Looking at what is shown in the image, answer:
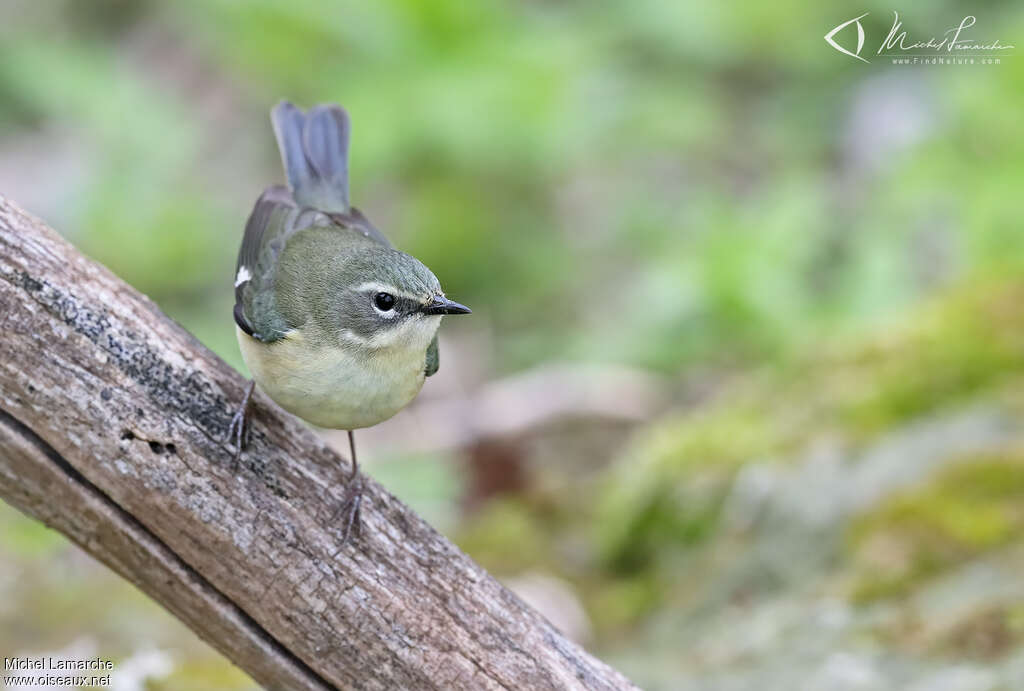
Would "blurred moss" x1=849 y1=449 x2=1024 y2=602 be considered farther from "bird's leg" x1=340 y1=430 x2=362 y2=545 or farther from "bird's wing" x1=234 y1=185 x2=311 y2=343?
"bird's wing" x1=234 y1=185 x2=311 y2=343

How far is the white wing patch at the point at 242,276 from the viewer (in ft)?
11.4

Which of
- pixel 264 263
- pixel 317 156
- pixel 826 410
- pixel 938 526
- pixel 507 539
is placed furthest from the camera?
pixel 507 539

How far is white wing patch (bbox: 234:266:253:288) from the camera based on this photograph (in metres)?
3.48

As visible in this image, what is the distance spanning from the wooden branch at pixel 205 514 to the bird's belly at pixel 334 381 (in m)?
0.12

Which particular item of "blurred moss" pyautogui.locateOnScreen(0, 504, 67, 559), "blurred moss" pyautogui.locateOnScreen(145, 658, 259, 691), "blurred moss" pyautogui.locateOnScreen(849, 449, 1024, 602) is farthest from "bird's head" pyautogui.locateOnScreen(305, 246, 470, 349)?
"blurred moss" pyautogui.locateOnScreen(0, 504, 67, 559)

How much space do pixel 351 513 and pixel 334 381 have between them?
0.35 metres

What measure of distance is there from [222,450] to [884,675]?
2.29m

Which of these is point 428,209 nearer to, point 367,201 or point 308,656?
point 367,201

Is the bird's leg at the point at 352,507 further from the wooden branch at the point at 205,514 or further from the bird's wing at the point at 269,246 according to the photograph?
the bird's wing at the point at 269,246

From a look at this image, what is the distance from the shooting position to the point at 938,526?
171 inches

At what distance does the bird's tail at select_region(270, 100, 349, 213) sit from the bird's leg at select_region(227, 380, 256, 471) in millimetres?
986

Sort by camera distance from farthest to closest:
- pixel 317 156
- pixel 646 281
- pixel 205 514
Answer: pixel 646 281, pixel 317 156, pixel 205 514

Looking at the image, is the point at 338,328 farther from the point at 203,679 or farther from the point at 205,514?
the point at 203,679

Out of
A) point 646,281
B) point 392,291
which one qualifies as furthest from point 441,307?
point 646,281
